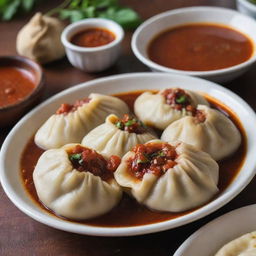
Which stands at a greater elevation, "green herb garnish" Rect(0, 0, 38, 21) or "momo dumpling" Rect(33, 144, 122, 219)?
"momo dumpling" Rect(33, 144, 122, 219)

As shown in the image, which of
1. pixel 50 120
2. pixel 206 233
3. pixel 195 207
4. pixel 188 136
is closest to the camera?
pixel 206 233

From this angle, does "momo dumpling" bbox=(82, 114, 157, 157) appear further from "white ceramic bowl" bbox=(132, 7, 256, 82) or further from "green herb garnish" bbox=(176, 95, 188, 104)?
"white ceramic bowl" bbox=(132, 7, 256, 82)

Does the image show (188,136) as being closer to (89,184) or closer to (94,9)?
(89,184)

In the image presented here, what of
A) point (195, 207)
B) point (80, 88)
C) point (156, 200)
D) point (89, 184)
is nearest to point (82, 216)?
point (89, 184)

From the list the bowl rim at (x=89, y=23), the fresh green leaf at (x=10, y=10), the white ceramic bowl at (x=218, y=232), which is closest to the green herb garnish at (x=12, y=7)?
the fresh green leaf at (x=10, y=10)

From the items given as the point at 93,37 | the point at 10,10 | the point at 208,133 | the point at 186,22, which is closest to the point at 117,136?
the point at 208,133

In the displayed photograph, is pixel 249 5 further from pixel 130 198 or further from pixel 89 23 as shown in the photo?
pixel 130 198

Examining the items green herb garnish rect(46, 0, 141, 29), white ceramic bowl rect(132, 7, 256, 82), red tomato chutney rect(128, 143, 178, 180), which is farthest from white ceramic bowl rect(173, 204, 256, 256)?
green herb garnish rect(46, 0, 141, 29)

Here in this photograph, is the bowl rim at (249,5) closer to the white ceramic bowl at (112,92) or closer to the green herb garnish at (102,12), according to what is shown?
the green herb garnish at (102,12)
